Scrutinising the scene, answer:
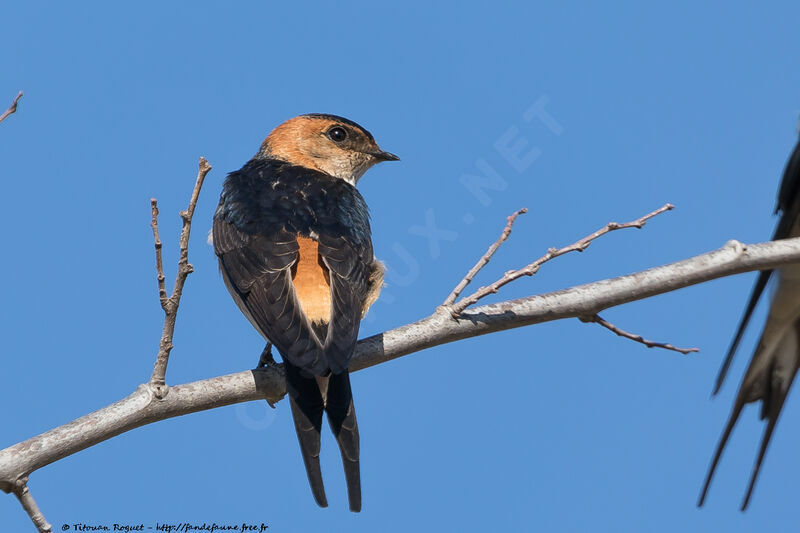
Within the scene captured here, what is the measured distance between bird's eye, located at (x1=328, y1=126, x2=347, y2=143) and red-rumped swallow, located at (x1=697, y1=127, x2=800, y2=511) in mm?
2850

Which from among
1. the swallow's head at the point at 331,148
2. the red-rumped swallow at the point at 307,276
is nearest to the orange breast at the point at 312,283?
the red-rumped swallow at the point at 307,276

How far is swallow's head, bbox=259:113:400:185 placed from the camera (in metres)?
6.48


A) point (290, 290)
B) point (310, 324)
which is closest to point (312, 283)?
point (290, 290)

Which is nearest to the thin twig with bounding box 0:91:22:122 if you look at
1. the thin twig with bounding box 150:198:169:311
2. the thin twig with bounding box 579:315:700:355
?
the thin twig with bounding box 150:198:169:311

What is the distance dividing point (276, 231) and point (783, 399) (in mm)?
2445

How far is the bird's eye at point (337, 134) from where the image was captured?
6.52 metres

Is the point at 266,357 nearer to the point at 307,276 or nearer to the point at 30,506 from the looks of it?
the point at 307,276

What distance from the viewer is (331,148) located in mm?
6500

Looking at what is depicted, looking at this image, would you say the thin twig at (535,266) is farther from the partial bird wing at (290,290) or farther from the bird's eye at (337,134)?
the bird's eye at (337,134)

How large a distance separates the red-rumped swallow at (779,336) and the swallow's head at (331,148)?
271cm

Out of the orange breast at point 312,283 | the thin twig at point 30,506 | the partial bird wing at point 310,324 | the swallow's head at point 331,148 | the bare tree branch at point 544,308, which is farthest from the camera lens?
the swallow's head at point 331,148

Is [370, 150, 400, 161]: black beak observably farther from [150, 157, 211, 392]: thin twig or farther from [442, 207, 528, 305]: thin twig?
[150, 157, 211, 392]: thin twig

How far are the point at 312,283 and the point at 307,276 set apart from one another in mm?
48

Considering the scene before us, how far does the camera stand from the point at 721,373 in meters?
4.02
